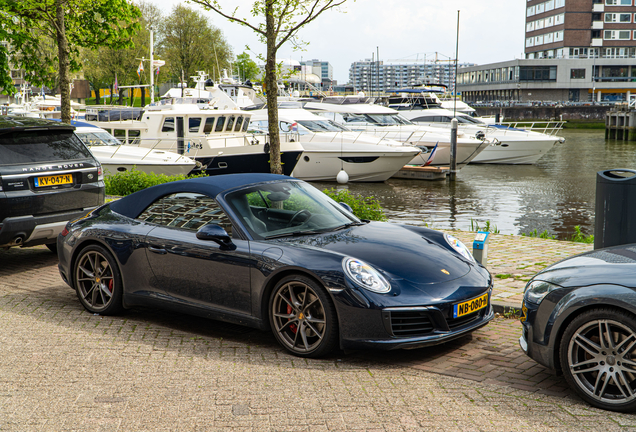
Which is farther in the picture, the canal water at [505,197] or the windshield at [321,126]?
the windshield at [321,126]

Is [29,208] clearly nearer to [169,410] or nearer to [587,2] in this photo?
[169,410]

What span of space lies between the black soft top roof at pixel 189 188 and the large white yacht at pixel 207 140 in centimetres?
1555

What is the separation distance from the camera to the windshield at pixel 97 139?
1983 cm

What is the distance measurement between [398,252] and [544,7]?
121777 millimetres

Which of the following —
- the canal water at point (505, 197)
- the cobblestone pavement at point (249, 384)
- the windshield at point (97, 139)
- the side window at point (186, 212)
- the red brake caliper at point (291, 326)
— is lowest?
the canal water at point (505, 197)

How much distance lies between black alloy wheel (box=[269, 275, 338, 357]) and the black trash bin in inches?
123

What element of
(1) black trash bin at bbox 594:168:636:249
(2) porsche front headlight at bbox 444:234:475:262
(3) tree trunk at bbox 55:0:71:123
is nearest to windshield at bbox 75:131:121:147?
(3) tree trunk at bbox 55:0:71:123

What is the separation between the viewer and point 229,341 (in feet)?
17.5

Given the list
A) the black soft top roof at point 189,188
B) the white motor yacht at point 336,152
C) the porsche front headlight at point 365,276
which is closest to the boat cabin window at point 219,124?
the white motor yacht at point 336,152

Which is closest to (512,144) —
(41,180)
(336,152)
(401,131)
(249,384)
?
(401,131)

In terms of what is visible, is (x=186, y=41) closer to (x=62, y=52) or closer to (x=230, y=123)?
(x=230, y=123)

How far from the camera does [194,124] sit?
22594mm

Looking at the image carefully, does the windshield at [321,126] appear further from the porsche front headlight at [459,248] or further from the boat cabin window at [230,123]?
the porsche front headlight at [459,248]

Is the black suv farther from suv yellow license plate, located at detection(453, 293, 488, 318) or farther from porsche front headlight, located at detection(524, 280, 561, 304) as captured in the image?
porsche front headlight, located at detection(524, 280, 561, 304)
